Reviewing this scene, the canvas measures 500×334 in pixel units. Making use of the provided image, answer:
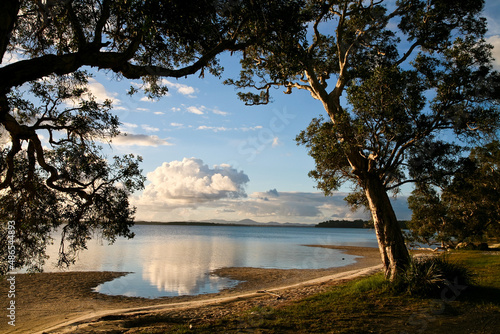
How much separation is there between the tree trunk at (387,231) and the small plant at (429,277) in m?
0.38

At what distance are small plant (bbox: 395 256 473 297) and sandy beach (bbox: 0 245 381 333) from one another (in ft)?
11.8

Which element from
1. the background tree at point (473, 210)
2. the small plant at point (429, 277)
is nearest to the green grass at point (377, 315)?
the small plant at point (429, 277)

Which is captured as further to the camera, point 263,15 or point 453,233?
point 453,233

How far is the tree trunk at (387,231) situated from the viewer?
34.3ft

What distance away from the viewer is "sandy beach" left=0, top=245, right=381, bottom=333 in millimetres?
10156

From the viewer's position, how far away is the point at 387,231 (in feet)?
35.1

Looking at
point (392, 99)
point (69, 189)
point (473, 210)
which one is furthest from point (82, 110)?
point (473, 210)

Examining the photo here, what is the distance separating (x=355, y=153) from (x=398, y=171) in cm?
420

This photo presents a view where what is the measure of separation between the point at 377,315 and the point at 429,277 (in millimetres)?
2835

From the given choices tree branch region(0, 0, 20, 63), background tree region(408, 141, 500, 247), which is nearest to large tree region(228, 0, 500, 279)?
tree branch region(0, 0, 20, 63)

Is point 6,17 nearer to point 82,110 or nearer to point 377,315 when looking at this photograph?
point 82,110

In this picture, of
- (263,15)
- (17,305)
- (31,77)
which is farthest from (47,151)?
(17,305)

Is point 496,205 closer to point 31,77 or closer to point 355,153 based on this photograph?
point 355,153

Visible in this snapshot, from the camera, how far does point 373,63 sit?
13.8 metres
